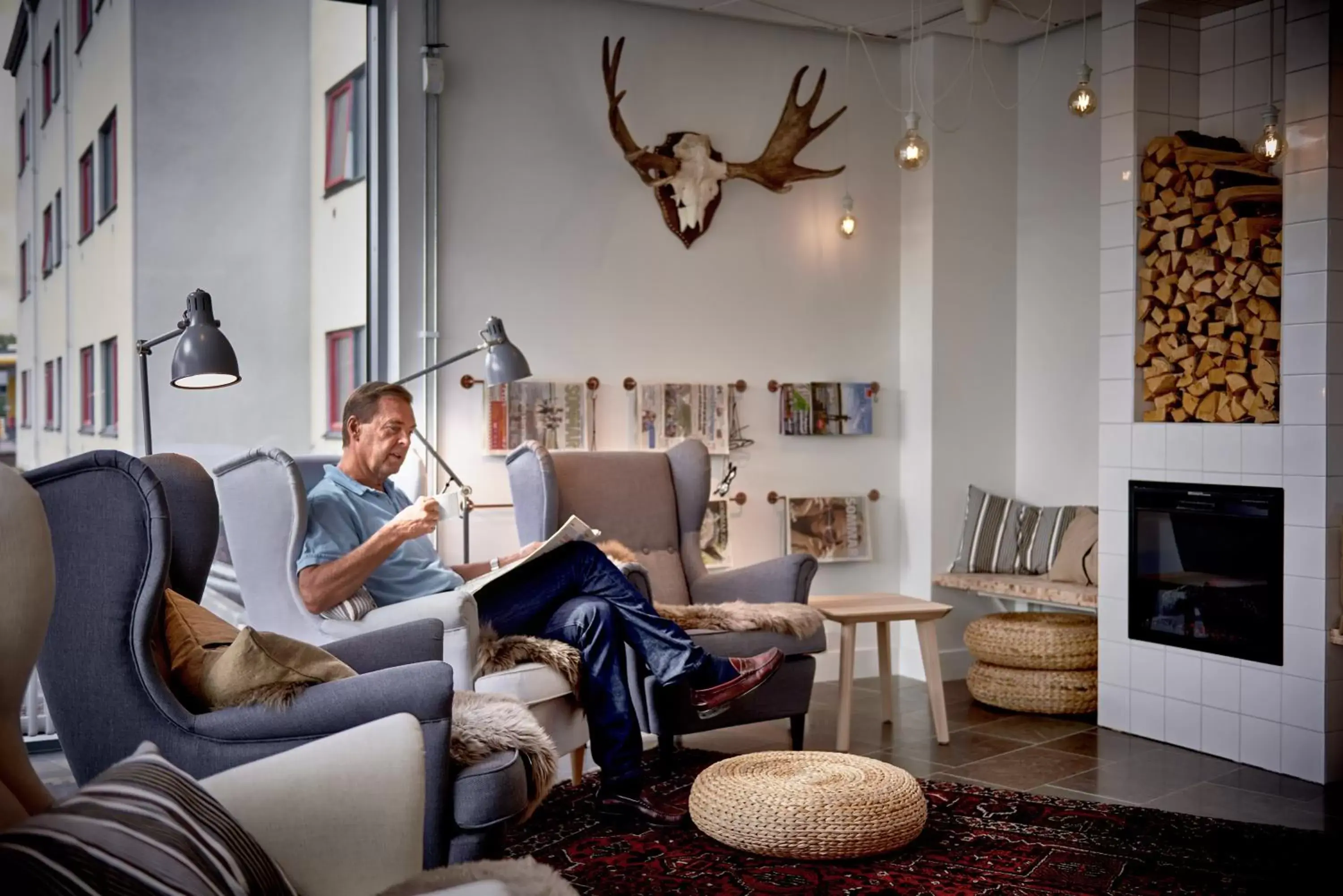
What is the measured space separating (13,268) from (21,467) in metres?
0.64

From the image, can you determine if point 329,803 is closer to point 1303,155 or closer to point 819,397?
point 1303,155

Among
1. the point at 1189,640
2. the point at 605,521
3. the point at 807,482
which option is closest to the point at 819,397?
the point at 807,482

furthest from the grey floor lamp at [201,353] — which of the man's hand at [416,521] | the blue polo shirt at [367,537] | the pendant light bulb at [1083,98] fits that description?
the pendant light bulb at [1083,98]

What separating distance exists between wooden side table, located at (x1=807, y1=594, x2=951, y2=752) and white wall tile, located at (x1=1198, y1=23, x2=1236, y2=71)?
7.04 ft

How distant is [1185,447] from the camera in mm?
4195

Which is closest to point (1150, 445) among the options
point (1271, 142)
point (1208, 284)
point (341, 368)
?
point (1208, 284)

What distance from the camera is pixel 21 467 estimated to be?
13.2 feet

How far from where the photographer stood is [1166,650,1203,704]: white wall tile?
13.5 ft

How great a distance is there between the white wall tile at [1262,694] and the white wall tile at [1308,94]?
173 centimetres

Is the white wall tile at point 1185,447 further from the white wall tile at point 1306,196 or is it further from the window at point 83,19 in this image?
the window at point 83,19

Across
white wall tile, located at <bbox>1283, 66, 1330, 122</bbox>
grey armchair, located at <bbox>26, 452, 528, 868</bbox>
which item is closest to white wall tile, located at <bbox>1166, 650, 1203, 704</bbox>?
white wall tile, located at <bbox>1283, 66, 1330, 122</bbox>

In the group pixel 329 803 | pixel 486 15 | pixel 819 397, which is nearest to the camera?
pixel 329 803

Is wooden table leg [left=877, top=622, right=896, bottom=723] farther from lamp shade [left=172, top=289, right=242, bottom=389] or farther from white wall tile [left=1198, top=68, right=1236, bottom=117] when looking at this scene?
lamp shade [left=172, top=289, right=242, bottom=389]

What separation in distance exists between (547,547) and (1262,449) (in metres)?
2.28
